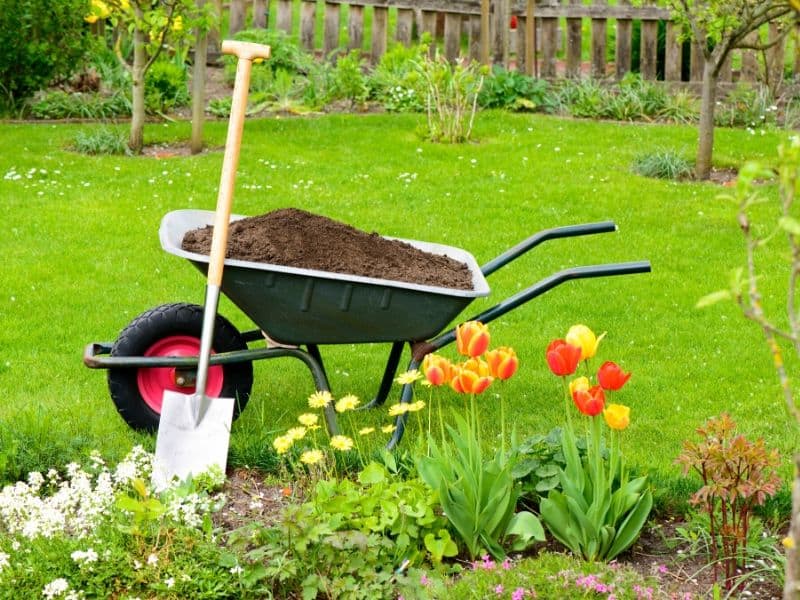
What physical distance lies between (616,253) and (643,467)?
3.02m

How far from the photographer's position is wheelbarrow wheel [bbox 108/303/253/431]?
4203mm

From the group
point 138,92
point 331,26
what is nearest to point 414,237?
point 138,92

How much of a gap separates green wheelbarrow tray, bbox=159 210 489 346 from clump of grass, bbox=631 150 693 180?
4.55 meters

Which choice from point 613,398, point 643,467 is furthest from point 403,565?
point 613,398

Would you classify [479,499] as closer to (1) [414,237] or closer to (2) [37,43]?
(1) [414,237]

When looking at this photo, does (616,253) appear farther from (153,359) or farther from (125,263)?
(153,359)

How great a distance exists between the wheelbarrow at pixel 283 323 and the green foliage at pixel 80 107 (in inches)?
230

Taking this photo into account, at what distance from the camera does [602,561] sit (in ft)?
10.9

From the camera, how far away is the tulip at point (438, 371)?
3.27 metres

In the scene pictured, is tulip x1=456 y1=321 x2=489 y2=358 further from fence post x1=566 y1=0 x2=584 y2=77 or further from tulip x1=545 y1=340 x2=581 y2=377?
fence post x1=566 y1=0 x2=584 y2=77

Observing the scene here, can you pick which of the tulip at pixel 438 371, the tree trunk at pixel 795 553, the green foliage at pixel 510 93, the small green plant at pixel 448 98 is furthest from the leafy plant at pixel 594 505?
the green foliage at pixel 510 93

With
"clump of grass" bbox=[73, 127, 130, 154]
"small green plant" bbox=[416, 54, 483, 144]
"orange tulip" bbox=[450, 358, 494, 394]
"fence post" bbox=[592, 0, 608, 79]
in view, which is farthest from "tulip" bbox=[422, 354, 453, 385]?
"fence post" bbox=[592, 0, 608, 79]

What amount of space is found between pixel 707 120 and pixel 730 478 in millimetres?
5264

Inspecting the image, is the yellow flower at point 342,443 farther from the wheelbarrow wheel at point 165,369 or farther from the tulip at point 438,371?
the wheelbarrow wheel at point 165,369
